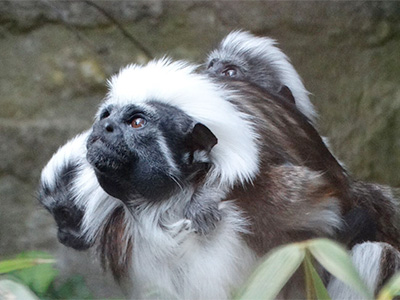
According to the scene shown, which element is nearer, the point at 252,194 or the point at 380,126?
→ the point at 252,194

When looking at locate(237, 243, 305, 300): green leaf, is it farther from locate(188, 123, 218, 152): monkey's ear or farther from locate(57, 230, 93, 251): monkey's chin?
locate(57, 230, 93, 251): monkey's chin

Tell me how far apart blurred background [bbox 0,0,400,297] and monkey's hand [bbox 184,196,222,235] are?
6.66 ft

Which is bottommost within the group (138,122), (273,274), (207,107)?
(138,122)

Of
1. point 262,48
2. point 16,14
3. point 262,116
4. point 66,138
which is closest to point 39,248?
point 66,138

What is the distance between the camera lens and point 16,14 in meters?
5.12

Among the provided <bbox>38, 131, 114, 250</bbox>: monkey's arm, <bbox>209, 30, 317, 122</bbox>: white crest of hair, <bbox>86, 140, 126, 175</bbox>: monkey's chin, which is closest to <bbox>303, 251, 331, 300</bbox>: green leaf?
<bbox>86, 140, 126, 175</bbox>: monkey's chin

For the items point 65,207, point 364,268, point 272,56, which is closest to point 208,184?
point 364,268

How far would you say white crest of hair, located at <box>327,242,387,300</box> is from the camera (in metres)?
3.40

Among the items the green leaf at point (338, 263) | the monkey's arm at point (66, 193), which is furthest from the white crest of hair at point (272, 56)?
the green leaf at point (338, 263)

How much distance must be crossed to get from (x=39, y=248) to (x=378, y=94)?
96.4 inches

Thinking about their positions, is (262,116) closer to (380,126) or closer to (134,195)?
(134,195)

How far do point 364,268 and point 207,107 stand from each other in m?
0.95

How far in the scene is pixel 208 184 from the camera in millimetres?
3297

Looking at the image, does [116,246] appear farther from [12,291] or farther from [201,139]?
[12,291]
